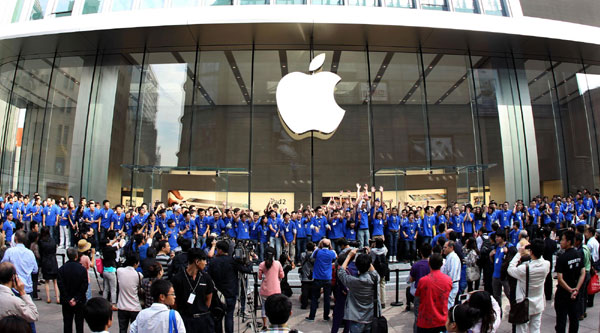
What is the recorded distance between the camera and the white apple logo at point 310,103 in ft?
55.7

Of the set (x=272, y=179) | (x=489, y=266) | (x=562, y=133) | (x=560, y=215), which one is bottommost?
(x=489, y=266)

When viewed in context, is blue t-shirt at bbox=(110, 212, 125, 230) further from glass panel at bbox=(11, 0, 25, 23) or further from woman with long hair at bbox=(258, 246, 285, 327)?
glass panel at bbox=(11, 0, 25, 23)

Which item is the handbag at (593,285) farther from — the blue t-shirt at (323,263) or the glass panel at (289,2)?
the glass panel at (289,2)

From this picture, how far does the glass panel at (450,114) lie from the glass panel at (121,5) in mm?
13292

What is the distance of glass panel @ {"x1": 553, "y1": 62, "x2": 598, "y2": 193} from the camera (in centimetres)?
1848

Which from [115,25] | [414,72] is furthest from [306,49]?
[115,25]

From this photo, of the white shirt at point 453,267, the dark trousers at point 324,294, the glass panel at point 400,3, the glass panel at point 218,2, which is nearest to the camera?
the white shirt at point 453,267

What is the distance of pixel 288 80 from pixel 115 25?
741 centimetres

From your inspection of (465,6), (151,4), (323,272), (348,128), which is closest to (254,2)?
(151,4)

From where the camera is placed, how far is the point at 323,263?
26.2ft

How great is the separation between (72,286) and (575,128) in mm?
21057

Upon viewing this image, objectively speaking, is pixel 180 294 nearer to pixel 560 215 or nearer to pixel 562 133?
pixel 560 215

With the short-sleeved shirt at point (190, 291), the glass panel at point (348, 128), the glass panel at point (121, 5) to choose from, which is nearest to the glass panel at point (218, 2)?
the glass panel at point (121, 5)

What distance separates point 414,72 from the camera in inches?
725
